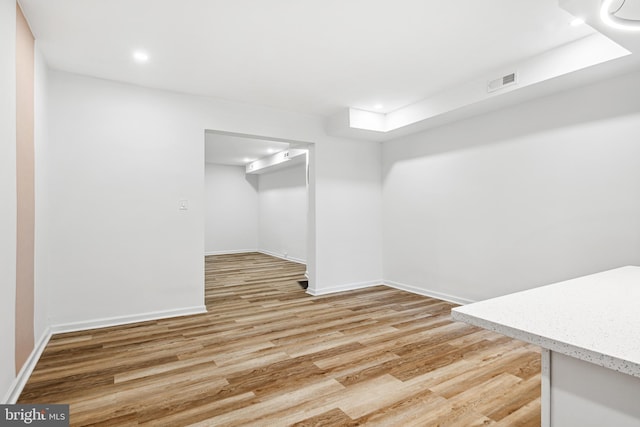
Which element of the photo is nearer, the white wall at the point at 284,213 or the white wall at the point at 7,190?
the white wall at the point at 7,190

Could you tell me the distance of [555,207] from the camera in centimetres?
328

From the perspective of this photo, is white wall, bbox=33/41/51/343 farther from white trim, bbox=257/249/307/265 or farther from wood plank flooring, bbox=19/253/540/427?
white trim, bbox=257/249/307/265

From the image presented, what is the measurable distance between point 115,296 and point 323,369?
2.46 m

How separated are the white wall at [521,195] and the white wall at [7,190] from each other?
14.1ft

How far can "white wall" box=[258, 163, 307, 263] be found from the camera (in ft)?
26.3

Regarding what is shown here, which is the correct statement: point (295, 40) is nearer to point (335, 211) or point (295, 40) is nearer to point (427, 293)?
point (335, 211)

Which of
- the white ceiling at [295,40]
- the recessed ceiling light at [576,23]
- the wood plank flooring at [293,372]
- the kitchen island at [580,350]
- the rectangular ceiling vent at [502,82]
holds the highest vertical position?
the white ceiling at [295,40]

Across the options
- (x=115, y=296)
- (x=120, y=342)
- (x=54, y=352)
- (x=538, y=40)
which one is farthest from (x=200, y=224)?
(x=538, y=40)

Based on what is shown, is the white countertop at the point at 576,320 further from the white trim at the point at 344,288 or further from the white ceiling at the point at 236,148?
the white ceiling at the point at 236,148

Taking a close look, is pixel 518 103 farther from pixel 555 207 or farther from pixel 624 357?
pixel 624 357

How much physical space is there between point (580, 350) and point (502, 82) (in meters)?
3.12

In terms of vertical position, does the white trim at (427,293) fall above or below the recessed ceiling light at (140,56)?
below

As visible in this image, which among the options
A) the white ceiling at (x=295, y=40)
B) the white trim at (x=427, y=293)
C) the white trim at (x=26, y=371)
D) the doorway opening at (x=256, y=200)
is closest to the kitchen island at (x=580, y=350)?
the white ceiling at (x=295, y=40)

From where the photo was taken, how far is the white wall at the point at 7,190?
6.27 ft
